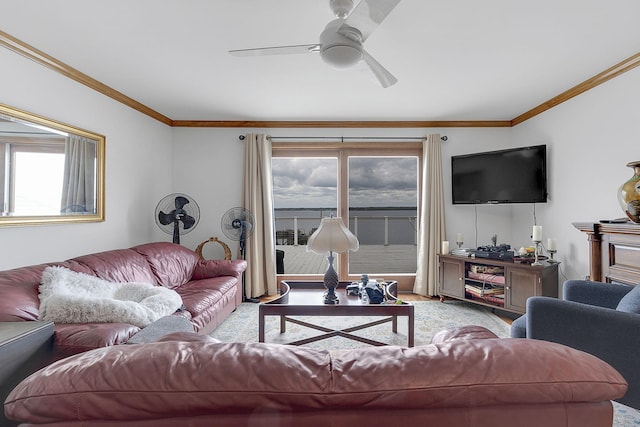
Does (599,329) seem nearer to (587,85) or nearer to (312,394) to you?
(312,394)

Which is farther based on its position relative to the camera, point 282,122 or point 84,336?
point 282,122

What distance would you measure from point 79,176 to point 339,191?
2915 millimetres

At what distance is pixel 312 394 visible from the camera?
2.11 feet

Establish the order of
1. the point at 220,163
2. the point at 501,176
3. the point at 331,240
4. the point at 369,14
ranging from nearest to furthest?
the point at 369,14, the point at 331,240, the point at 501,176, the point at 220,163

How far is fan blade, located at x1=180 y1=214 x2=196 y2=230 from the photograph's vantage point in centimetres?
364

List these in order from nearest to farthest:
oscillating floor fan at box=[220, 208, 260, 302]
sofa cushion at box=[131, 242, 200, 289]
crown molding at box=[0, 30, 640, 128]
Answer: crown molding at box=[0, 30, 640, 128], sofa cushion at box=[131, 242, 200, 289], oscillating floor fan at box=[220, 208, 260, 302]

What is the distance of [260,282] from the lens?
4.14 metres

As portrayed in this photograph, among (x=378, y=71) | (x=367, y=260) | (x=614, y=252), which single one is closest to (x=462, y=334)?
(x=378, y=71)

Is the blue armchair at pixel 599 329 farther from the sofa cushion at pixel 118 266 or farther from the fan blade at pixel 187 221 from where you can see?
the fan blade at pixel 187 221

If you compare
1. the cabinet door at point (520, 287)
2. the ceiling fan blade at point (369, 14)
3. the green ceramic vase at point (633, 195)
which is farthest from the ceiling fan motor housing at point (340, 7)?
the cabinet door at point (520, 287)

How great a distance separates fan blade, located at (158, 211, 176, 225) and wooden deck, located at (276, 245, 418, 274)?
5.03 ft

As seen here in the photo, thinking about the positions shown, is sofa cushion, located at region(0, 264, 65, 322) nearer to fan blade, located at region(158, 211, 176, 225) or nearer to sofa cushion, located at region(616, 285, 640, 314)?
fan blade, located at region(158, 211, 176, 225)

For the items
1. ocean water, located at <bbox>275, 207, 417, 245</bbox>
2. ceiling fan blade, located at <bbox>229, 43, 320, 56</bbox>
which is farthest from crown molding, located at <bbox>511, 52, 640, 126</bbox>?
ceiling fan blade, located at <bbox>229, 43, 320, 56</bbox>

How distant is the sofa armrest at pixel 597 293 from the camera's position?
2057 mm
